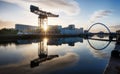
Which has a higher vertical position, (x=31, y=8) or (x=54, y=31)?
(x=31, y=8)

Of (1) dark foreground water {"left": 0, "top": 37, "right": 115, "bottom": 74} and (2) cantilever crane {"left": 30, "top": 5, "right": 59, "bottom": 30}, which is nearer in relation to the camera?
(1) dark foreground water {"left": 0, "top": 37, "right": 115, "bottom": 74}

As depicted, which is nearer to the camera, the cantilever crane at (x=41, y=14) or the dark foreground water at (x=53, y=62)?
the dark foreground water at (x=53, y=62)

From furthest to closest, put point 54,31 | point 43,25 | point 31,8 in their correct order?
point 54,31 → point 43,25 → point 31,8

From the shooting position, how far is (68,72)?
17.0 m

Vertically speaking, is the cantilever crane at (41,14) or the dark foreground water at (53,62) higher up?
the cantilever crane at (41,14)

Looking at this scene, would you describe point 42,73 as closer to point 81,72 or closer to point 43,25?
point 81,72

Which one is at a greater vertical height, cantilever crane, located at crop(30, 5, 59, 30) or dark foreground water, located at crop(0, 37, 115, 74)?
cantilever crane, located at crop(30, 5, 59, 30)

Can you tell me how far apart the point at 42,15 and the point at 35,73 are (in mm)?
71768

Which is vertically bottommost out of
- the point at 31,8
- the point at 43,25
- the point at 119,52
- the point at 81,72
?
the point at 81,72

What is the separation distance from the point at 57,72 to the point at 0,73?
20.5ft

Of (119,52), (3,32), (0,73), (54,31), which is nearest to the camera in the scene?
(0,73)

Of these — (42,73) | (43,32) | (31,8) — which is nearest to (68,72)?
(42,73)

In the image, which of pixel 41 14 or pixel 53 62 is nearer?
pixel 53 62

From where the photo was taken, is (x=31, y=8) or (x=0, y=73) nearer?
(x=0, y=73)
